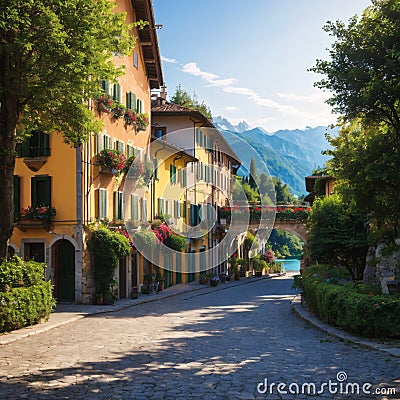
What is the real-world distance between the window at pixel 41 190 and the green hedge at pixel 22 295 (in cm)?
660

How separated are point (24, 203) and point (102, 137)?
14.6 ft

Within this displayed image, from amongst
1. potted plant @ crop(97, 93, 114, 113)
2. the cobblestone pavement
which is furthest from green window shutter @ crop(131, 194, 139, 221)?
the cobblestone pavement

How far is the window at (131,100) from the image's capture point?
29.8 meters

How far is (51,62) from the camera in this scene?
15875 millimetres

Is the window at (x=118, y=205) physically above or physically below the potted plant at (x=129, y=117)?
below

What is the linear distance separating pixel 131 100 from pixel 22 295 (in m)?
15.7

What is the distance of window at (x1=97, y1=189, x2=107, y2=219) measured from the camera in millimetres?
25828

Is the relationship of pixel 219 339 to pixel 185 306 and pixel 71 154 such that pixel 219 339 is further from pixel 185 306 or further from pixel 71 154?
pixel 71 154

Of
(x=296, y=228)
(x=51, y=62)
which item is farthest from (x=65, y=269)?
(x=296, y=228)

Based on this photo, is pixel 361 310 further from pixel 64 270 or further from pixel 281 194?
pixel 281 194

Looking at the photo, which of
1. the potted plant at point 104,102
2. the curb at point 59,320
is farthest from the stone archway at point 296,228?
the potted plant at point 104,102

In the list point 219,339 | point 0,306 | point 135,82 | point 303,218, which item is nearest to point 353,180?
point 219,339

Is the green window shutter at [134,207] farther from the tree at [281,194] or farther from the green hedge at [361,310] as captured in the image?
the tree at [281,194]

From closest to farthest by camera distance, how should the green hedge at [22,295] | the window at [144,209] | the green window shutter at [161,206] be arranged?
the green hedge at [22,295] < the window at [144,209] < the green window shutter at [161,206]
